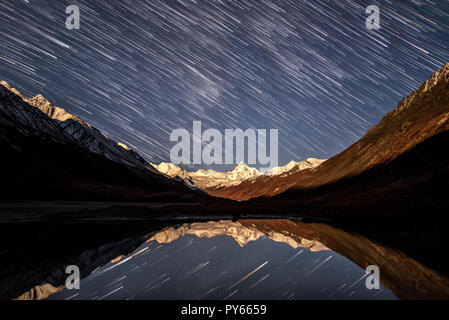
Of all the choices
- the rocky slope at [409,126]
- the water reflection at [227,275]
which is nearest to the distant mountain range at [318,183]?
the rocky slope at [409,126]

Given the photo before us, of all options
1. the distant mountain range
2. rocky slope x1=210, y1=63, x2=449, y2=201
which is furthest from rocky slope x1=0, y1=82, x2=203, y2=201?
rocky slope x1=210, y1=63, x2=449, y2=201

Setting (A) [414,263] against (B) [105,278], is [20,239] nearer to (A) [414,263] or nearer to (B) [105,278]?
(B) [105,278]

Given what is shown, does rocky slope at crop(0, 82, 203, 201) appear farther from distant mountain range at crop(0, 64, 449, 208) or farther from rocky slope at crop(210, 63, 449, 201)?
rocky slope at crop(210, 63, 449, 201)

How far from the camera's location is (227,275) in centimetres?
1103

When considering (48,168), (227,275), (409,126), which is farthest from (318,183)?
(48,168)

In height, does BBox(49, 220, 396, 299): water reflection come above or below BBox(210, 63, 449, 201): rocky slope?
below

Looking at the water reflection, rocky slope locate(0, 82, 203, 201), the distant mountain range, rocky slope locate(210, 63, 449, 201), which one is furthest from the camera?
rocky slope locate(0, 82, 203, 201)

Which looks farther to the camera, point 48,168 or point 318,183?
point 318,183

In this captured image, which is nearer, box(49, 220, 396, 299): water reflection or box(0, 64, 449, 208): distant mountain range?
box(49, 220, 396, 299): water reflection

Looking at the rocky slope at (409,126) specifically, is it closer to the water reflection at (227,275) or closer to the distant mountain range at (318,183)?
the distant mountain range at (318,183)

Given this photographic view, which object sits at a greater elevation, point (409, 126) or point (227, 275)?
point (409, 126)

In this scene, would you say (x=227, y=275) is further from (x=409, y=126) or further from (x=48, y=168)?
(x=48, y=168)

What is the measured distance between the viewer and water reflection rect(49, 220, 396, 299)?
862 centimetres

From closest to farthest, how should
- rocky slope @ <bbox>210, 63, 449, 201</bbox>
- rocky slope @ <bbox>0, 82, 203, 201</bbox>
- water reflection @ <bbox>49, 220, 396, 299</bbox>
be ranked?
1. water reflection @ <bbox>49, 220, 396, 299</bbox>
2. rocky slope @ <bbox>210, 63, 449, 201</bbox>
3. rocky slope @ <bbox>0, 82, 203, 201</bbox>
